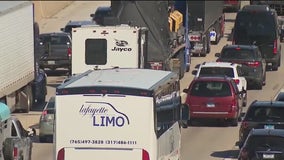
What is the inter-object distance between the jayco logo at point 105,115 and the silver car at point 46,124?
12.9 m

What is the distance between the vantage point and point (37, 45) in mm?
43281

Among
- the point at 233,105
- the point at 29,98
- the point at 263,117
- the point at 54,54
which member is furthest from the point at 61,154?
the point at 54,54

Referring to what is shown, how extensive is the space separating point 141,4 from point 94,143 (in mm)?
21230

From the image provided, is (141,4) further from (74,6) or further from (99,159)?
(74,6)

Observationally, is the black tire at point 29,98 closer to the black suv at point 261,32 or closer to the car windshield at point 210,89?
the car windshield at point 210,89

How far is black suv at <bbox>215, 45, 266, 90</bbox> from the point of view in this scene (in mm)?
46188

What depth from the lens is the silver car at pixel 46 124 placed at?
3453 centimetres

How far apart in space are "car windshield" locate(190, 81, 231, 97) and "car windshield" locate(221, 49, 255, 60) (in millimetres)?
9044

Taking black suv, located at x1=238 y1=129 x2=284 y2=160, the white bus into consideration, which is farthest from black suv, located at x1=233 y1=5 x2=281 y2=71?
the white bus

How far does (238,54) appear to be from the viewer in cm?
4681

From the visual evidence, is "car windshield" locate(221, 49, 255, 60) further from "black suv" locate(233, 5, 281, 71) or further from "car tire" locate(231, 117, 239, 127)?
"car tire" locate(231, 117, 239, 127)

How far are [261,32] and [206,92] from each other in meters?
15.6

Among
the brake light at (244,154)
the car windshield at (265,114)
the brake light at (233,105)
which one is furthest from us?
the brake light at (233,105)

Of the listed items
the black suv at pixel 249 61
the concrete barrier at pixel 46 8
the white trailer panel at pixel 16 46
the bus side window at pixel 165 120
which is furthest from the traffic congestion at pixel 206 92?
the concrete barrier at pixel 46 8
